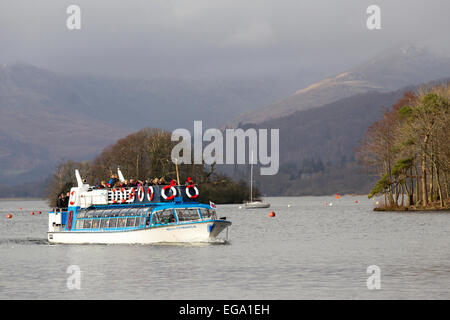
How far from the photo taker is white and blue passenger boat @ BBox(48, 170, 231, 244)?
74.6m

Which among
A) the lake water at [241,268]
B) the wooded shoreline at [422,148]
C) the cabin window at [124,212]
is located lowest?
the lake water at [241,268]

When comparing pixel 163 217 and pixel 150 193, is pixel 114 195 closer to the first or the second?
pixel 150 193

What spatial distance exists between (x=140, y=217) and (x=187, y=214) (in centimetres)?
445

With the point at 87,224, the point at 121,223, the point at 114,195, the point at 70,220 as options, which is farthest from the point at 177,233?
the point at 70,220

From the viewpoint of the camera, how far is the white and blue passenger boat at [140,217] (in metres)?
74.6

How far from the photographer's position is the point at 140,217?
76.1 meters

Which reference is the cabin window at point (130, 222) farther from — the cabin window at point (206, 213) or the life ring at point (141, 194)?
the cabin window at point (206, 213)

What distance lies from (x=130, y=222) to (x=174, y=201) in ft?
16.9

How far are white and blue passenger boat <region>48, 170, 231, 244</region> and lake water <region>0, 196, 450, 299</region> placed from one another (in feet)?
4.34

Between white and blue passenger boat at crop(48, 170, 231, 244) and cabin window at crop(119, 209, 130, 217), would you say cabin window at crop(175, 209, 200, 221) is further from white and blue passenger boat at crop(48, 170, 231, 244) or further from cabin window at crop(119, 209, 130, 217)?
cabin window at crop(119, 209, 130, 217)

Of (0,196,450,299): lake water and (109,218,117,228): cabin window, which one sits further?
(109,218,117,228): cabin window

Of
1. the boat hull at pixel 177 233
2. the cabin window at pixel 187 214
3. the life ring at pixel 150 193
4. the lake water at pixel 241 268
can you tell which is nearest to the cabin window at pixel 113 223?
the boat hull at pixel 177 233

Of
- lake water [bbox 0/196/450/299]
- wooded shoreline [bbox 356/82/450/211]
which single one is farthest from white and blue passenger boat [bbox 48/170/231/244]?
wooded shoreline [bbox 356/82/450/211]

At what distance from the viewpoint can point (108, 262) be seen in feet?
206
